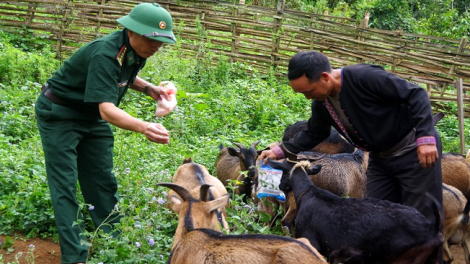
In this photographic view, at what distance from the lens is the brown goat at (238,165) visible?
23.6ft

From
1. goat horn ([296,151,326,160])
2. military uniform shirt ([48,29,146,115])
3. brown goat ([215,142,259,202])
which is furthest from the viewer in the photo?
brown goat ([215,142,259,202])

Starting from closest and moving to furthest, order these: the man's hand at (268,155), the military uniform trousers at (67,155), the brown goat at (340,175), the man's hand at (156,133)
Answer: the man's hand at (156,133)
the military uniform trousers at (67,155)
the man's hand at (268,155)
the brown goat at (340,175)

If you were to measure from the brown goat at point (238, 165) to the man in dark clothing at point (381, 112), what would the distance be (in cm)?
232

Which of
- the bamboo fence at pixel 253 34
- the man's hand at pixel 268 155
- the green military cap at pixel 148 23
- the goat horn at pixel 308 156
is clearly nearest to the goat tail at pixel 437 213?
the man's hand at pixel 268 155

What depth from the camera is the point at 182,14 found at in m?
14.5

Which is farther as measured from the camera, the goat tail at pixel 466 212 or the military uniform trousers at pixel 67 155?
the goat tail at pixel 466 212

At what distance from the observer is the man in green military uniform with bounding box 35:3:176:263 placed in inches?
174

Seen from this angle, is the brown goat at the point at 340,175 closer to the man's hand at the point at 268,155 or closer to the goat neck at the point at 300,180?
the goat neck at the point at 300,180

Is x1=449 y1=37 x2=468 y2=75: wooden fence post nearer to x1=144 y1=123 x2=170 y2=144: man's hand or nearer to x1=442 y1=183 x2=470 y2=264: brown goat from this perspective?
x1=442 y1=183 x2=470 y2=264: brown goat

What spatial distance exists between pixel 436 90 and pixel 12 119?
10.1m

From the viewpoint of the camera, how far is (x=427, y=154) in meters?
4.24

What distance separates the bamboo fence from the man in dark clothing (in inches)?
347

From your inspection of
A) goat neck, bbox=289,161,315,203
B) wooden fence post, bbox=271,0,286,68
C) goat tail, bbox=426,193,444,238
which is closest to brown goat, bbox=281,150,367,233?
goat neck, bbox=289,161,315,203

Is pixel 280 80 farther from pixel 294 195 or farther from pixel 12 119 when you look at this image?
pixel 294 195
